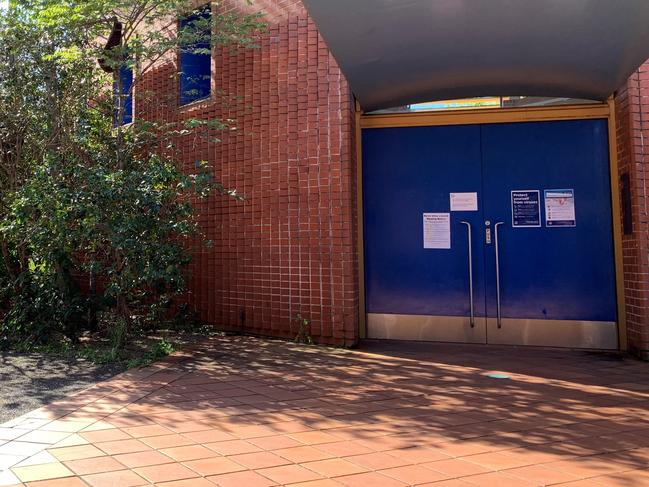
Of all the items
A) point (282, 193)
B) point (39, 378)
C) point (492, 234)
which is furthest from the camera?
point (282, 193)

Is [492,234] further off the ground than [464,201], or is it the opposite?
[464,201]

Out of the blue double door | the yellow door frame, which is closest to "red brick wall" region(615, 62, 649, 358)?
the yellow door frame

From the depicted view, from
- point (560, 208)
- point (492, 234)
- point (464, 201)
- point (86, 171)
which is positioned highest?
point (86, 171)

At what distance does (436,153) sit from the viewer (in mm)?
7117

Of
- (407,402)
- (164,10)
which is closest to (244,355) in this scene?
(407,402)

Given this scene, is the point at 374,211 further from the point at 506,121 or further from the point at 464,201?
the point at 506,121

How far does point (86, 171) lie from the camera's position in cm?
595

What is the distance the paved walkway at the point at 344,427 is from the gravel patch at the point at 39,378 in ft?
0.68

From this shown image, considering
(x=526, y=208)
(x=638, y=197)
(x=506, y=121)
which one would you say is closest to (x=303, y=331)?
(x=526, y=208)

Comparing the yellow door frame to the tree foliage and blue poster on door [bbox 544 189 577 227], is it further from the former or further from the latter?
the tree foliage

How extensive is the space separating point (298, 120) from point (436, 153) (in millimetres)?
1737

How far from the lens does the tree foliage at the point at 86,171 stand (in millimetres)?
5859

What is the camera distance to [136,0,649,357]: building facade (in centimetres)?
660

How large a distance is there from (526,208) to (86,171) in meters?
4.90
